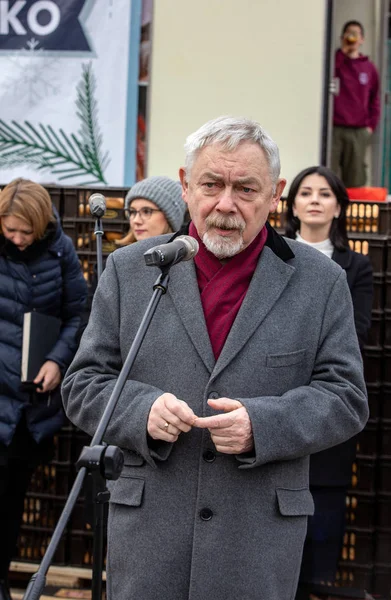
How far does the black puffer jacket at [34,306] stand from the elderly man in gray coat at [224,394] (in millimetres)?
2224

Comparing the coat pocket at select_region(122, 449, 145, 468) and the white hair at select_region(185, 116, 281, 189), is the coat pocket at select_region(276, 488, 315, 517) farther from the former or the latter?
the white hair at select_region(185, 116, 281, 189)

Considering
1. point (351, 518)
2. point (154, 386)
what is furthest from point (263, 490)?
point (351, 518)

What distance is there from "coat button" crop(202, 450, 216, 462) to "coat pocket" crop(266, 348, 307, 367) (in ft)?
0.98

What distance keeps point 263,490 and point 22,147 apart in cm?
473

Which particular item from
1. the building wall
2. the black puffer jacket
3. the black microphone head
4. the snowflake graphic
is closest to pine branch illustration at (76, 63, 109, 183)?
the snowflake graphic

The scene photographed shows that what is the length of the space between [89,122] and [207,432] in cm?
452

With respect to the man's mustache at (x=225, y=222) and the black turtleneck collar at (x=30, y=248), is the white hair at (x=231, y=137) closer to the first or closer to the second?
the man's mustache at (x=225, y=222)

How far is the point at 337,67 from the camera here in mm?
9141

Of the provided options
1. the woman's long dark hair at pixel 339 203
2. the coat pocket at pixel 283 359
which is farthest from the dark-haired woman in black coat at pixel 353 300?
the coat pocket at pixel 283 359

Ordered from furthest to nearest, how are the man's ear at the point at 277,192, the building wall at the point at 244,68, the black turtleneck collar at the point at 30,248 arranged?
1. the building wall at the point at 244,68
2. the black turtleneck collar at the point at 30,248
3. the man's ear at the point at 277,192

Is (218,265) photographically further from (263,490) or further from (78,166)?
(78,166)

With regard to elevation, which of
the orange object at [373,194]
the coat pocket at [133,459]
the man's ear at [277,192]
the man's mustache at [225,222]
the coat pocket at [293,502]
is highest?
the orange object at [373,194]

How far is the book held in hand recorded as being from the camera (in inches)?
206

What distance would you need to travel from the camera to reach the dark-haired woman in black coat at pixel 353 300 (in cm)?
518
